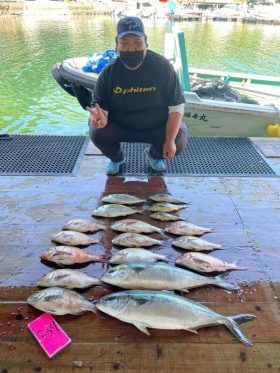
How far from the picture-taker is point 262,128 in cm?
561

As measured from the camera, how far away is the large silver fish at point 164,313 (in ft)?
5.42

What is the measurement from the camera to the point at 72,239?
230 cm

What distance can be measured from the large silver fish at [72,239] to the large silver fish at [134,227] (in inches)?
8.1

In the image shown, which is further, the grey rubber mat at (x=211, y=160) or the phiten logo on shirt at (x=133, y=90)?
the grey rubber mat at (x=211, y=160)

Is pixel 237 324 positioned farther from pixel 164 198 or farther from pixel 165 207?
pixel 164 198

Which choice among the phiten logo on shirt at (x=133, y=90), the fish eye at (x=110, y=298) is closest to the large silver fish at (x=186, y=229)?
the fish eye at (x=110, y=298)

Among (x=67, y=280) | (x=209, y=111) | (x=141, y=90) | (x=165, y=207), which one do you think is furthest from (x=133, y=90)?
(x=209, y=111)

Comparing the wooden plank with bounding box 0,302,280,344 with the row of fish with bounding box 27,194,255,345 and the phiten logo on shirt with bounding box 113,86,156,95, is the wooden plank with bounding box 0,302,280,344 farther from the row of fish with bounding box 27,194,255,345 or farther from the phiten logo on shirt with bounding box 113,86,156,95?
the phiten logo on shirt with bounding box 113,86,156,95

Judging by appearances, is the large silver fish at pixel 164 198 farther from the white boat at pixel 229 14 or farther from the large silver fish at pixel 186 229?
the white boat at pixel 229 14

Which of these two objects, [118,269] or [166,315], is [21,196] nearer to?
[118,269]

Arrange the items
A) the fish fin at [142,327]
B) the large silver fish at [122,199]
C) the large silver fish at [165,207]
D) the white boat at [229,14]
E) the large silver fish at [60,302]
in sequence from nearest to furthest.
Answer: the fish fin at [142,327] → the large silver fish at [60,302] → the large silver fish at [165,207] → the large silver fish at [122,199] → the white boat at [229,14]

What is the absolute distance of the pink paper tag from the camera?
1579 millimetres

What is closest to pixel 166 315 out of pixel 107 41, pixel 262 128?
pixel 262 128

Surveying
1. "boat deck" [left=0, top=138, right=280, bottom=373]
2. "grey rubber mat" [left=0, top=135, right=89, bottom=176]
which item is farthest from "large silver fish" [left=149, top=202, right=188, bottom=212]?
"grey rubber mat" [left=0, top=135, right=89, bottom=176]
